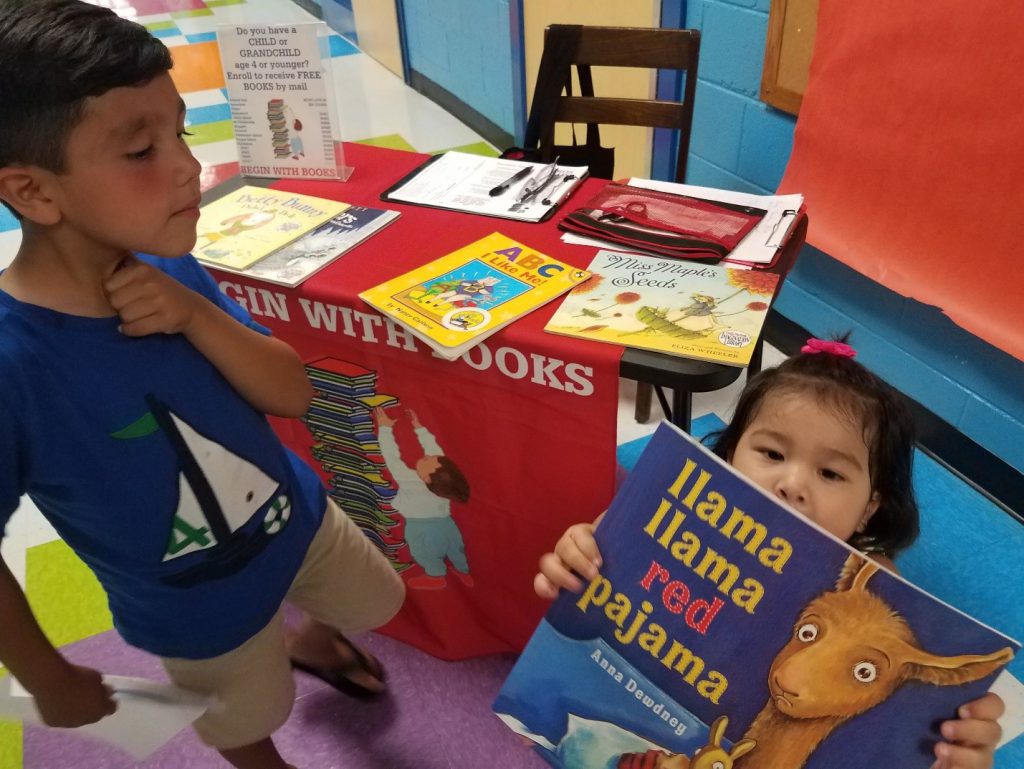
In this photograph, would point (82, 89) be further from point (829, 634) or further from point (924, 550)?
point (924, 550)

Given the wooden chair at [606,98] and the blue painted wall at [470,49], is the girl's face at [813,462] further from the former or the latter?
the blue painted wall at [470,49]

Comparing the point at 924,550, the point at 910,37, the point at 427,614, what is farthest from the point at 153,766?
the point at 910,37

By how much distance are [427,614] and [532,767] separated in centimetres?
33

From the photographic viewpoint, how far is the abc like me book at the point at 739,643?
0.61 meters

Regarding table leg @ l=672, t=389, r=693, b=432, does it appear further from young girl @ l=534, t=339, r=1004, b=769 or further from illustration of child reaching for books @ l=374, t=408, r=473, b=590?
illustration of child reaching for books @ l=374, t=408, r=473, b=590

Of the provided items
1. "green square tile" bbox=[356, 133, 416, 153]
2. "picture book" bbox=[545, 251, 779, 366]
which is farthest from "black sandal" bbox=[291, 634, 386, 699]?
"green square tile" bbox=[356, 133, 416, 153]

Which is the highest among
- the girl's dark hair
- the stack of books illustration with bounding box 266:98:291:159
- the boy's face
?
the boy's face

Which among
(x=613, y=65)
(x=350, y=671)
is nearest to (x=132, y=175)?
(x=350, y=671)

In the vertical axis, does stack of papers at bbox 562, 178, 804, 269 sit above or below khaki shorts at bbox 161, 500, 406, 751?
above

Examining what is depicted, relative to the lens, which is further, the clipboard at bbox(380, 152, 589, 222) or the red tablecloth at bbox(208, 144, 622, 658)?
the clipboard at bbox(380, 152, 589, 222)

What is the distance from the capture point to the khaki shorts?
966mm

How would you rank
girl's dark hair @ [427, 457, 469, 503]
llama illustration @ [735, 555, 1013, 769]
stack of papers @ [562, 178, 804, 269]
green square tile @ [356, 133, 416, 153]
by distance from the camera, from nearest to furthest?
llama illustration @ [735, 555, 1013, 769] < stack of papers @ [562, 178, 804, 269] < girl's dark hair @ [427, 457, 469, 503] < green square tile @ [356, 133, 416, 153]

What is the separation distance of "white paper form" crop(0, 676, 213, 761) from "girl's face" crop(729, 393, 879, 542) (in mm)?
729

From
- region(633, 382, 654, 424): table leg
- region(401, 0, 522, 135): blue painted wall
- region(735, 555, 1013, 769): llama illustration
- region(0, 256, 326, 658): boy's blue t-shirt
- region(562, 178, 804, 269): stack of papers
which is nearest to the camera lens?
region(735, 555, 1013, 769): llama illustration
